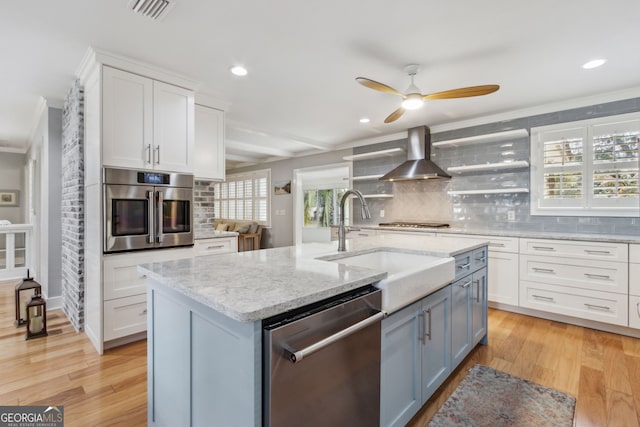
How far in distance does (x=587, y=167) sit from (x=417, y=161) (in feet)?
6.20

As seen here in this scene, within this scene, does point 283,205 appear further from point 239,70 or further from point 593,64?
point 593,64

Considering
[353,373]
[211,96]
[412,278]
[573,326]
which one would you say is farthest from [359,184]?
[353,373]

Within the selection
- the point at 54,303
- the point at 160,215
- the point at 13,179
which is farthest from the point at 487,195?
the point at 13,179

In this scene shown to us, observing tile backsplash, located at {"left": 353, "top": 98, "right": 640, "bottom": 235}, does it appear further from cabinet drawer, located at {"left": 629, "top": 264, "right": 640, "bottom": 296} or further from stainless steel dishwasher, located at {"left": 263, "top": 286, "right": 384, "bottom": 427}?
stainless steel dishwasher, located at {"left": 263, "top": 286, "right": 384, "bottom": 427}

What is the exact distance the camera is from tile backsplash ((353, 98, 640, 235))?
338 centimetres

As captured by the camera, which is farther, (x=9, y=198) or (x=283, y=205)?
(x=283, y=205)

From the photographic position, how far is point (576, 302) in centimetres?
312

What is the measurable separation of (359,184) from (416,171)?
1538 millimetres

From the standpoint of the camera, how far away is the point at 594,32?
214 centimetres

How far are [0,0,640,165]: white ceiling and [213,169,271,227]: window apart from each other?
403 cm

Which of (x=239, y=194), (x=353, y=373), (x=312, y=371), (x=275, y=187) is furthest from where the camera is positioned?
(x=239, y=194)

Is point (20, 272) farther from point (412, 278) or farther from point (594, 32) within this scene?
point (594, 32)

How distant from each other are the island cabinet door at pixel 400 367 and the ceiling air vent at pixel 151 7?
2.20 metres

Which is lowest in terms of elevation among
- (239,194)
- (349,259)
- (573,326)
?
(573,326)
